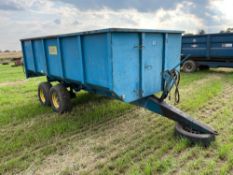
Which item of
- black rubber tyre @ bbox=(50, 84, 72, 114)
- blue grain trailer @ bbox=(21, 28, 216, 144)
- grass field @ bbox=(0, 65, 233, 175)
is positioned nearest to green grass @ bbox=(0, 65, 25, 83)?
grass field @ bbox=(0, 65, 233, 175)

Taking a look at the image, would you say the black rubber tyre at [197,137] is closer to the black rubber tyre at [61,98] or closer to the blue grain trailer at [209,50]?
the black rubber tyre at [61,98]

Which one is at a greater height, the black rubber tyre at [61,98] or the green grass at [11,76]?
the black rubber tyre at [61,98]

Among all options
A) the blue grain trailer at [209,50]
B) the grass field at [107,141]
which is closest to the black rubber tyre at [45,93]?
the grass field at [107,141]

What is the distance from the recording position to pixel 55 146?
3615mm

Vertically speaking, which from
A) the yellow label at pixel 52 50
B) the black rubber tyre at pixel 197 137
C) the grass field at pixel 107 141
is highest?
the yellow label at pixel 52 50

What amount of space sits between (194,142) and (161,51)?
1.63 m

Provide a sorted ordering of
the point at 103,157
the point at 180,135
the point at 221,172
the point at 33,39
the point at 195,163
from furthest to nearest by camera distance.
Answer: the point at 33,39
the point at 180,135
the point at 103,157
the point at 195,163
the point at 221,172

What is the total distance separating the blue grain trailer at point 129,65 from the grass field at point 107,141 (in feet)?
1.45

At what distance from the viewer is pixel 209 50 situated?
997cm

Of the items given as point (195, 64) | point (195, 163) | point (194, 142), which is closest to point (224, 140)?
point (194, 142)

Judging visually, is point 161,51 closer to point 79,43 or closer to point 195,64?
point 79,43

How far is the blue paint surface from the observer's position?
10.3 feet

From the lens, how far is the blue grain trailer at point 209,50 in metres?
9.46

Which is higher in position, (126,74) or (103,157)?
(126,74)
